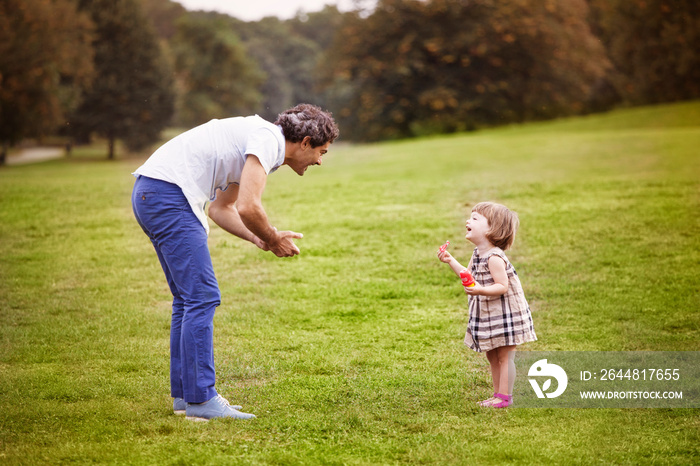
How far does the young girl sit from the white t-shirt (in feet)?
3.97

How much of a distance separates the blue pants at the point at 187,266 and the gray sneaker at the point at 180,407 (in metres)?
0.20

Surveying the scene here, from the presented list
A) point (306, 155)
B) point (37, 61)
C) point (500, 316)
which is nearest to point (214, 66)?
point (37, 61)

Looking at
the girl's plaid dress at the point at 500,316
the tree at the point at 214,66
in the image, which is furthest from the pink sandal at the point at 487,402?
→ the tree at the point at 214,66

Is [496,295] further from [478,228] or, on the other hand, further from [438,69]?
[438,69]

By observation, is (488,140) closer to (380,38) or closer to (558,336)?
(380,38)

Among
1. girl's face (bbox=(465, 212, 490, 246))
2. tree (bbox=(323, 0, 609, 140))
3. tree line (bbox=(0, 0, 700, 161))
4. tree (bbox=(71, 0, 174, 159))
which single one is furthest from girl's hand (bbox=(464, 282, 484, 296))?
tree (bbox=(71, 0, 174, 159))

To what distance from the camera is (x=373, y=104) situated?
103 feet

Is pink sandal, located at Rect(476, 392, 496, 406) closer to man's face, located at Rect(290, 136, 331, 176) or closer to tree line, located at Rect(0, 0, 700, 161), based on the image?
man's face, located at Rect(290, 136, 331, 176)

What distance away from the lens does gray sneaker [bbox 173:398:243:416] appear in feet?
13.2

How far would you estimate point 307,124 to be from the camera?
3.80m

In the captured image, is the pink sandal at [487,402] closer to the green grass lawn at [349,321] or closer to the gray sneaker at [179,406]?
the green grass lawn at [349,321]

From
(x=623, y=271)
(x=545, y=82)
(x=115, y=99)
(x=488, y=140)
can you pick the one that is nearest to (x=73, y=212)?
(x=623, y=271)

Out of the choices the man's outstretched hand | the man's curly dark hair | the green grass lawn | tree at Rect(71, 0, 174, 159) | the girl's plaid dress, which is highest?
tree at Rect(71, 0, 174, 159)

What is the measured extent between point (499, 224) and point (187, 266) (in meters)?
1.78
